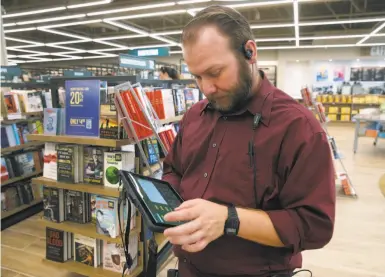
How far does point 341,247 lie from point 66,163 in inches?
111

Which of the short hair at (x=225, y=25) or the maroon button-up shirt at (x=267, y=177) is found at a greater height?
the short hair at (x=225, y=25)

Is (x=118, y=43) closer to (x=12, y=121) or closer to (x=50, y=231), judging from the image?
(x=12, y=121)

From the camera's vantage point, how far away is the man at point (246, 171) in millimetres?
826

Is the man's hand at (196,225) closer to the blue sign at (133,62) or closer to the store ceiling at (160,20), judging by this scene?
the blue sign at (133,62)

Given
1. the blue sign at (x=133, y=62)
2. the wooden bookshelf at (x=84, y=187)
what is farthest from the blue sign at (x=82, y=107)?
the blue sign at (x=133, y=62)

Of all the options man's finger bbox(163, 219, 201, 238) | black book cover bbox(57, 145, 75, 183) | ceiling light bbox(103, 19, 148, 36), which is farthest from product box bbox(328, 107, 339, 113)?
man's finger bbox(163, 219, 201, 238)

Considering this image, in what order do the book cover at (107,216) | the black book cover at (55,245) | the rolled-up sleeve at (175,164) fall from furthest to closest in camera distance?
1. the black book cover at (55,245)
2. the book cover at (107,216)
3. the rolled-up sleeve at (175,164)

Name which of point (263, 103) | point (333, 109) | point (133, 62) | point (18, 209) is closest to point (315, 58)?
point (333, 109)

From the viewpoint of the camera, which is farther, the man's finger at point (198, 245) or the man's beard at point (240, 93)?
the man's beard at point (240, 93)

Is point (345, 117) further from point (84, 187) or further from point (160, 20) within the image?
point (84, 187)

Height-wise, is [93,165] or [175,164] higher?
[175,164]

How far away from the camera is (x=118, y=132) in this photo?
219cm

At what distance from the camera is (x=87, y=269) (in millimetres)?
2453

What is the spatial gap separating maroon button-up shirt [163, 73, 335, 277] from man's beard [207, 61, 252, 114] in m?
0.03
